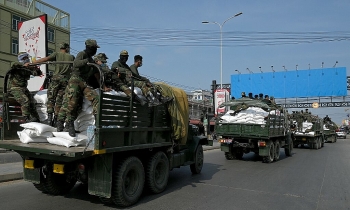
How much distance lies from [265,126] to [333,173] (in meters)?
2.61

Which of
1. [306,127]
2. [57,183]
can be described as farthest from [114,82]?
[306,127]

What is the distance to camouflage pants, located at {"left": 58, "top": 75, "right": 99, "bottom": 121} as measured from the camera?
5191 millimetres

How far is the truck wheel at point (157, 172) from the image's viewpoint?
6.02 metres

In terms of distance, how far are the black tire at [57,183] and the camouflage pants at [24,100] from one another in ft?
3.80

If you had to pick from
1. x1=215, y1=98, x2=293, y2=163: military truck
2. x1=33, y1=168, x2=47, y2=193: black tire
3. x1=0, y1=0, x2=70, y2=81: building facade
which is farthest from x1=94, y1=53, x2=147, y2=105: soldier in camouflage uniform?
x1=0, y1=0, x2=70, y2=81: building facade

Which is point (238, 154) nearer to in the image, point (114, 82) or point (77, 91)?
point (114, 82)

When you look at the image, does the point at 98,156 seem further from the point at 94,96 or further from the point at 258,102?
the point at 258,102

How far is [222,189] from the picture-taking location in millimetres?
7012

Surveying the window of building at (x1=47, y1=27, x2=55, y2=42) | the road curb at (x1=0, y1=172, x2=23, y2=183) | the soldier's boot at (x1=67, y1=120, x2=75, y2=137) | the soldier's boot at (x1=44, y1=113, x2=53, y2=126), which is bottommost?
the road curb at (x1=0, y1=172, x2=23, y2=183)

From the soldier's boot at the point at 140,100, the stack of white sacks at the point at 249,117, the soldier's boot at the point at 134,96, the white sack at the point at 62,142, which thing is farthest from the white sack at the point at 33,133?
the stack of white sacks at the point at 249,117

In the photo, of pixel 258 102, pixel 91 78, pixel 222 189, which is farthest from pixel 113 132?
pixel 258 102

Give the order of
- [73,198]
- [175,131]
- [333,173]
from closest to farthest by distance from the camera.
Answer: [73,198] < [175,131] < [333,173]

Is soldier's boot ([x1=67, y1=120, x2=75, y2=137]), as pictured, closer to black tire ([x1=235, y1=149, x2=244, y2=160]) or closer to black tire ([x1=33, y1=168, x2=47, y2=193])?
black tire ([x1=33, y1=168, x2=47, y2=193])

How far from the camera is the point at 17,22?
3162cm
